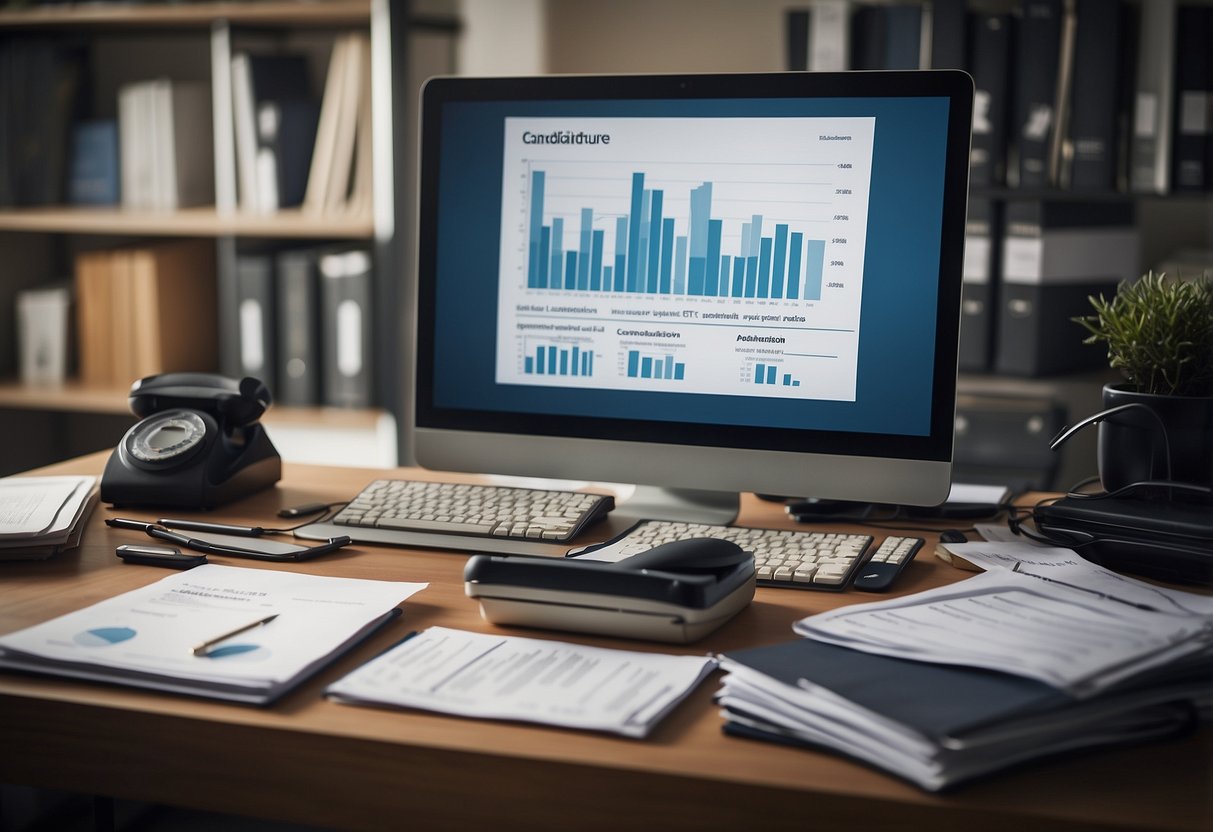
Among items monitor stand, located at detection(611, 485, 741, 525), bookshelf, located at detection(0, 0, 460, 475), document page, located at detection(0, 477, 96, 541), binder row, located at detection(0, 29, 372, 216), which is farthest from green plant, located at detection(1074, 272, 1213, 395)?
binder row, located at detection(0, 29, 372, 216)

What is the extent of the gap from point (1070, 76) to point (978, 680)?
71.4 inches

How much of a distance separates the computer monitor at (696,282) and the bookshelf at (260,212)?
1.34 meters

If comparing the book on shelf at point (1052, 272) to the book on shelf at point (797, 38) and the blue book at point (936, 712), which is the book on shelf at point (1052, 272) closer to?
the book on shelf at point (797, 38)

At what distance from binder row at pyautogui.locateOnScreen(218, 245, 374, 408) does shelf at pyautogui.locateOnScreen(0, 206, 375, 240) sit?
7 centimetres

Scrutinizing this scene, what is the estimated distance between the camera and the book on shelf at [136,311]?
2.77 meters

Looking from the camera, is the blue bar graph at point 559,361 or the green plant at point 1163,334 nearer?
the green plant at point 1163,334

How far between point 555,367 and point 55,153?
84.8 inches

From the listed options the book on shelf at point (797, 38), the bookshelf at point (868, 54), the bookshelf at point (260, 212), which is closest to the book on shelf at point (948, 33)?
the bookshelf at point (868, 54)

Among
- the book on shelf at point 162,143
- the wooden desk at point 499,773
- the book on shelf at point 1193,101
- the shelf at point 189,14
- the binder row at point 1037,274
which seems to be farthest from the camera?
the book on shelf at point 162,143

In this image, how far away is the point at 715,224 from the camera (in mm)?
1136

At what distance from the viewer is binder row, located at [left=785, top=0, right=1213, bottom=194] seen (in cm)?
216

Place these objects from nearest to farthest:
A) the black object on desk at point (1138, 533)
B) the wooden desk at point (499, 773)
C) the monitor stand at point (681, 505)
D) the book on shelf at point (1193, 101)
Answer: the wooden desk at point (499, 773)
the black object on desk at point (1138, 533)
the monitor stand at point (681, 505)
the book on shelf at point (1193, 101)

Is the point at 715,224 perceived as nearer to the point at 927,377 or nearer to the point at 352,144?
the point at 927,377

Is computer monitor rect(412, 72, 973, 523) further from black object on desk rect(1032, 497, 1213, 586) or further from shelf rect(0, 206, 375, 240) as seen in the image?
shelf rect(0, 206, 375, 240)
